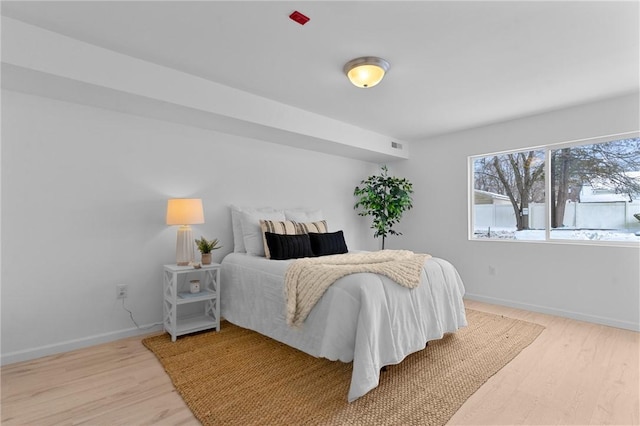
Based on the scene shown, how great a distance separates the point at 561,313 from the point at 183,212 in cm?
416

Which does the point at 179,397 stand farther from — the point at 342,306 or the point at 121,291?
the point at 121,291

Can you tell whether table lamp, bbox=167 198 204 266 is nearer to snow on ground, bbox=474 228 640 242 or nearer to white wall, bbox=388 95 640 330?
white wall, bbox=388 95 640 330

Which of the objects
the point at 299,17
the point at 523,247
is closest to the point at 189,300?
the point at 299,17

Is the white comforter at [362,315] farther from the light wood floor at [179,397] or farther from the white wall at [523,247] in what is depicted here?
the white wall at [523,247]

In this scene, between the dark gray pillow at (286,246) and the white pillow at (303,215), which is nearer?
the dark gray pillow at (286,246)

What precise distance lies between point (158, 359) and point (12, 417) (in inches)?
33.6

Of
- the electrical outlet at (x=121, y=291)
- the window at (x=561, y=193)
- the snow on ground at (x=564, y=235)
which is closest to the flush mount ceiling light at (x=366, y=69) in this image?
the window at (x=561, y=193)

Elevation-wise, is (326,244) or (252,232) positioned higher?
(252,232)

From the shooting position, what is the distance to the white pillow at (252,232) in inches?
135

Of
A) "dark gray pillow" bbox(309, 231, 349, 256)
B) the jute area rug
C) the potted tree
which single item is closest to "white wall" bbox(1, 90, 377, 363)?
the jute area rug

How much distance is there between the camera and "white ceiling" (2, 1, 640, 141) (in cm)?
198

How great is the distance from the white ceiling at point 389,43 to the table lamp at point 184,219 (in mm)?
1158

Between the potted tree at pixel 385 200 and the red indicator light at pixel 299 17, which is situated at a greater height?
the red indicator light at pixel 299 17

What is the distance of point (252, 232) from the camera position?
3463 millimetres
